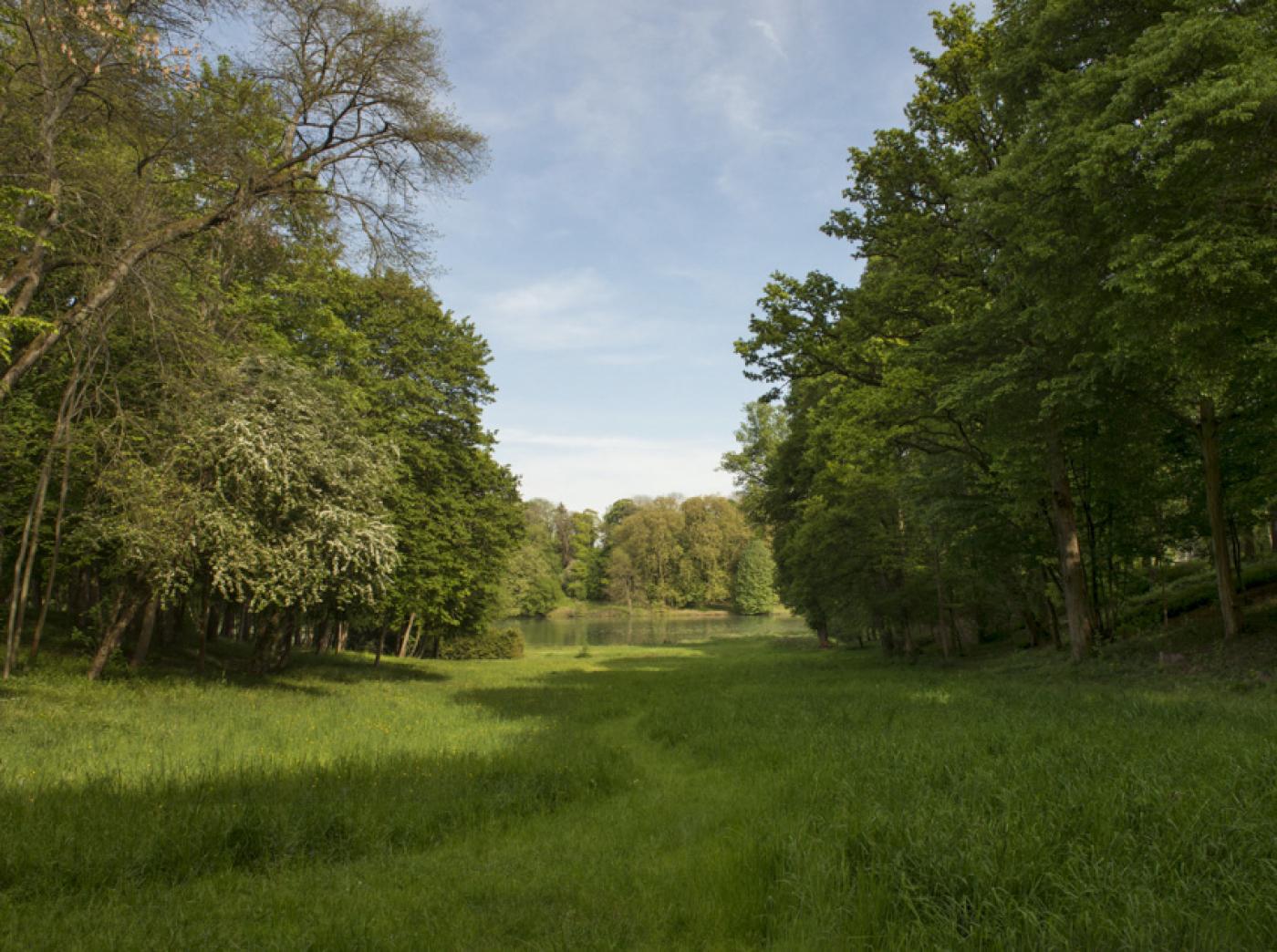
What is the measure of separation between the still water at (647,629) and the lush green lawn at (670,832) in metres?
43.5

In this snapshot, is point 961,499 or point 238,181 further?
point 961,499

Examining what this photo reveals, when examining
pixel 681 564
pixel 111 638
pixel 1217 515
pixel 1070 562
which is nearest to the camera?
Result: pixel 1217 515

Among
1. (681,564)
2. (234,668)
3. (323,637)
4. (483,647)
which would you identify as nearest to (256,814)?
(234,668)

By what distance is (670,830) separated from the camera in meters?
6.02

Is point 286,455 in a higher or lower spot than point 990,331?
lower

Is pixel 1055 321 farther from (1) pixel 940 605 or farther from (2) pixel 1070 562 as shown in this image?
(1) pixel 940 605

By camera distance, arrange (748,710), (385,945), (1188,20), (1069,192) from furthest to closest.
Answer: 1. (748,710)
2. (1069,192)
3. (1188,20)
4. (385,945)

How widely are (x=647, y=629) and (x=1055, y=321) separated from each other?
6994 cm

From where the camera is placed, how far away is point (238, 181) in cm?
1123

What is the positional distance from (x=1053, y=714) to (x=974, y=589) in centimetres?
1650

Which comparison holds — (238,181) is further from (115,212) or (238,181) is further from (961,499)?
(961,499)

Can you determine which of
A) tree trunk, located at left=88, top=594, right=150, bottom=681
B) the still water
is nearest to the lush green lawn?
tree trunk, located at left=88, top=594, right=150, bottom=681

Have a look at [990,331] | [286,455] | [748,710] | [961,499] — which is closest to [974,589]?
[961,499]

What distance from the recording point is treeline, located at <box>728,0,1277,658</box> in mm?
9453
